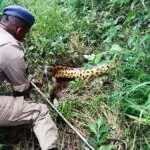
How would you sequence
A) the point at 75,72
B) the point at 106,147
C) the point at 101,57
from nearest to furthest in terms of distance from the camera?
the point at 106,147 → the point at 101,57 → the point at 75,72

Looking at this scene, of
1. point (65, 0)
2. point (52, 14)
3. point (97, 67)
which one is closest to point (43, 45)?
point (52, 14)

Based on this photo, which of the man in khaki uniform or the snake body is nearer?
the man in khaki uniform

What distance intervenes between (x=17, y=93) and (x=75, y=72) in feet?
3.07

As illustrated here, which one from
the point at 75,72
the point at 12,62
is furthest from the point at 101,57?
the point at 12,62

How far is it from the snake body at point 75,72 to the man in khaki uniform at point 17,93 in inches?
34.0

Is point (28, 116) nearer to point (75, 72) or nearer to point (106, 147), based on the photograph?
point (106, 147)

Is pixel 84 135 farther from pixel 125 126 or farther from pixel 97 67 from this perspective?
pixel 97 67

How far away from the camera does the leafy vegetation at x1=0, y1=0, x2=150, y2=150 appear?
4090 millimetres

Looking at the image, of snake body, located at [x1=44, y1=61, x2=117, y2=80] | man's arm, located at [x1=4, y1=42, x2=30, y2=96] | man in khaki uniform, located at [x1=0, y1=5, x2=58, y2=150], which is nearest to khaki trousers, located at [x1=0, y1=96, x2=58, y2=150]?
man in khaki uniform, located at [x1=0, y1=5, x2=58, y2=150]

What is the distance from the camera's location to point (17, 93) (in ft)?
14.6

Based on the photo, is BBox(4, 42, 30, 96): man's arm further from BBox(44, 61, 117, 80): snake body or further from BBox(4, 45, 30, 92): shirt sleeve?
BBox(44, 61, 117, 80): snake body

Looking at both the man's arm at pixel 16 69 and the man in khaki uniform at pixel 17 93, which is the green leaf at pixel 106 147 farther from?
the man's arm at pixel 16 69

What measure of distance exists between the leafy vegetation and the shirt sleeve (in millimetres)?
524

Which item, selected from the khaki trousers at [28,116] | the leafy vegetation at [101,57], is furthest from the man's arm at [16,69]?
the leafy vegetation at [101,57]
